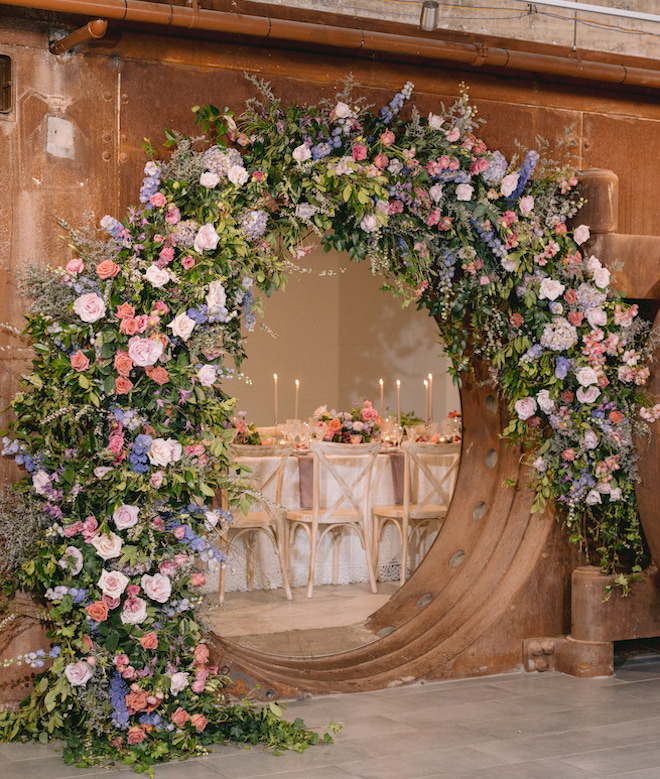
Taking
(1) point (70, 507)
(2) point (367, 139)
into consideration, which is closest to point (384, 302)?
(2) point (367, 139)

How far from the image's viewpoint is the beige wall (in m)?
10.0

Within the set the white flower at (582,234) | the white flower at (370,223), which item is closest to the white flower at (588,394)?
the white flower at (582,234)

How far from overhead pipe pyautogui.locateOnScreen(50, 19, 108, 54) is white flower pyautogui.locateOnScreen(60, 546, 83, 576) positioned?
5.45 ft

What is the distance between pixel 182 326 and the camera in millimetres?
3457

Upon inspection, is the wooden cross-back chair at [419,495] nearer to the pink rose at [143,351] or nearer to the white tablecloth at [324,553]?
the white tablecloth at [324,553]

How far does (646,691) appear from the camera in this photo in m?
4.18

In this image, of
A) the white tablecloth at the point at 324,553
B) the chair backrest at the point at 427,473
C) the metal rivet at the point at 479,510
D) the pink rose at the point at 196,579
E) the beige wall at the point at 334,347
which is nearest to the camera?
the pink rose at the point at 196,579

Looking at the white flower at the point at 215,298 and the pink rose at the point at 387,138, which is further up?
the pink rose at the point at 387,138

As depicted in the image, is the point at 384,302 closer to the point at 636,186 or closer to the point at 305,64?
the point at 636,186

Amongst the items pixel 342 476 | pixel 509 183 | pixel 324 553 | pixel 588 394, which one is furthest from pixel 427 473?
pixel 509 183

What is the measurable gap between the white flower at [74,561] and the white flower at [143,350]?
63cm

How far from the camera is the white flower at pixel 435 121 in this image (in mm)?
4043

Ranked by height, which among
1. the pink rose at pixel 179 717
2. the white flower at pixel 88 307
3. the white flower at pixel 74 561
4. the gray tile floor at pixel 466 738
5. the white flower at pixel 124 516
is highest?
the white flower at pixel 88 307

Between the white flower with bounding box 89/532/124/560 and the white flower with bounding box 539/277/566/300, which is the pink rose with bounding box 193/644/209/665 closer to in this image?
the white flower with bounding box 89/532/124/560
